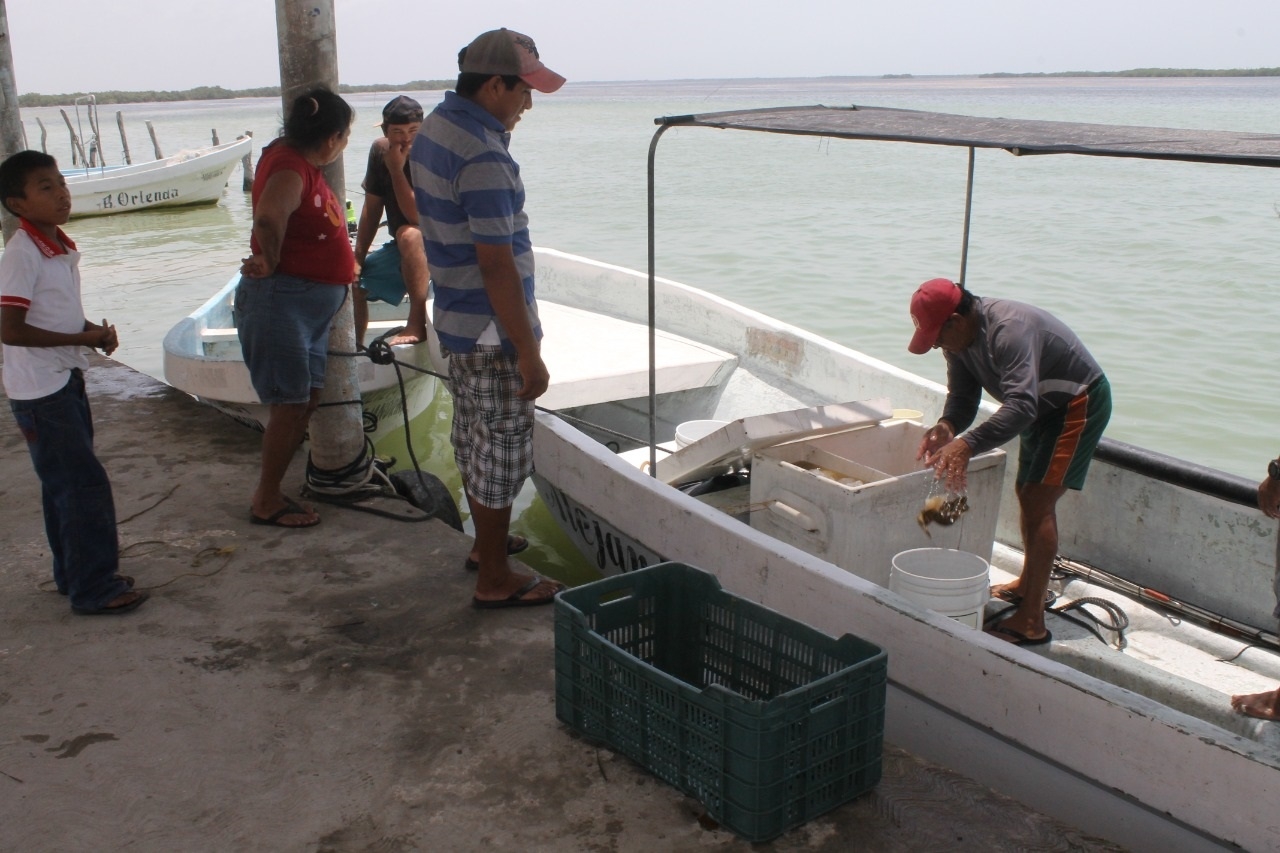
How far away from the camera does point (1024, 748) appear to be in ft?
9.37

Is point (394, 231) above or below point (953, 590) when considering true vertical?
above

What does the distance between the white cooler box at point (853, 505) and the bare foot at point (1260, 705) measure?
102 cm

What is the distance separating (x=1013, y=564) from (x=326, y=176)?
3.22 m

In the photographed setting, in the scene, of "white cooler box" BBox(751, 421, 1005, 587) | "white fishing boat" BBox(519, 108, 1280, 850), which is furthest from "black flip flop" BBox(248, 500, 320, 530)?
"white cooler box" BBox(751, 421, 1005, 587)

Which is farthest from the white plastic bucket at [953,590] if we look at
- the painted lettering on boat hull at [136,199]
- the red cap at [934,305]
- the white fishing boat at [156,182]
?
the painted lettering on boat hull at [136,199]

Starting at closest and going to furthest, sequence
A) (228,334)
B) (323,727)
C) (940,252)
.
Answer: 1. (323,727)
2. (228,334)
3. (940,252)

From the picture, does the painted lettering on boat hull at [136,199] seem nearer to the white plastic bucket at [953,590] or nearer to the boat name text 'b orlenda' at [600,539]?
the boat name text 'b orlenda' at [600,539]

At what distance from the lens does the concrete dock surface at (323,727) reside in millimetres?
2641

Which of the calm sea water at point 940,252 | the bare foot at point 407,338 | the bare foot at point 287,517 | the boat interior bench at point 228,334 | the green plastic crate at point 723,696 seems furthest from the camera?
the calm sea water at point 940,252

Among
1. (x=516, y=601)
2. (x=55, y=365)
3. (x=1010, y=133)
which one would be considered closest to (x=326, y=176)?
(x=55, y=365)

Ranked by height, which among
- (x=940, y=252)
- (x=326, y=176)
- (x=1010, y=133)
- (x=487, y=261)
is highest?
(x=1010, y=133)

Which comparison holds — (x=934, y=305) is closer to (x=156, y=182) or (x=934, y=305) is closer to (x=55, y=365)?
(x=55, y=365)

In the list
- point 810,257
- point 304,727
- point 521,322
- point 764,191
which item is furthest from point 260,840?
point 764,191

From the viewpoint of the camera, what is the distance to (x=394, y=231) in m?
6.51
